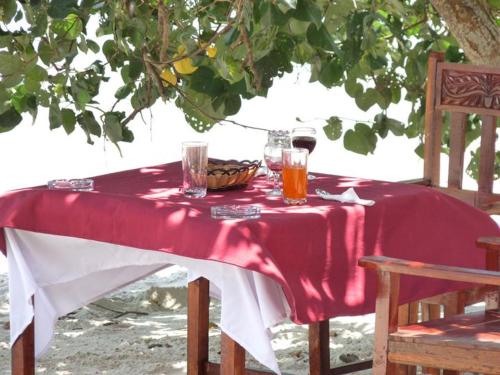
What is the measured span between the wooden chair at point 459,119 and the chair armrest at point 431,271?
1.14 metres

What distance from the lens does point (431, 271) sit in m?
2.77

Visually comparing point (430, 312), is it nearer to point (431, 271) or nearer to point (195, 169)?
point (195, 169)

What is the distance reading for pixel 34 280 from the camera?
10.8ft

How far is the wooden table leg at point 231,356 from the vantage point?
290 cm

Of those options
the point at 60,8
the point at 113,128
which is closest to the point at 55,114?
the point at 113,128

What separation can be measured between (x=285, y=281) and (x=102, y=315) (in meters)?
2.25

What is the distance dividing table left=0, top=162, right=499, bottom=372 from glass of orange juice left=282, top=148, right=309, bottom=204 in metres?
0.04

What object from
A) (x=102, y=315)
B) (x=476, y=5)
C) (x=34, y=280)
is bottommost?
(x=102, y=315)

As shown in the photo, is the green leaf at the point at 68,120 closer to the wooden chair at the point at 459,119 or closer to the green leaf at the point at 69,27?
the green leaf at the point at 69,27

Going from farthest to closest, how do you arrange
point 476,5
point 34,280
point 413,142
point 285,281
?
point 413,142
point 476,5
point 34,280
point 285,281

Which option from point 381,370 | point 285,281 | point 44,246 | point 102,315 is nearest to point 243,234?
point 285,281

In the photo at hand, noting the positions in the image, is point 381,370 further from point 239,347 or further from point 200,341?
point 200,341

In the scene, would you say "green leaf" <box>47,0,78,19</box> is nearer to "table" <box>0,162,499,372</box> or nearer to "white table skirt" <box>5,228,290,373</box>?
"table" <box>0,162,499,372</box>

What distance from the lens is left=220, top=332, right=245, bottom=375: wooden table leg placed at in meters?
2.90
